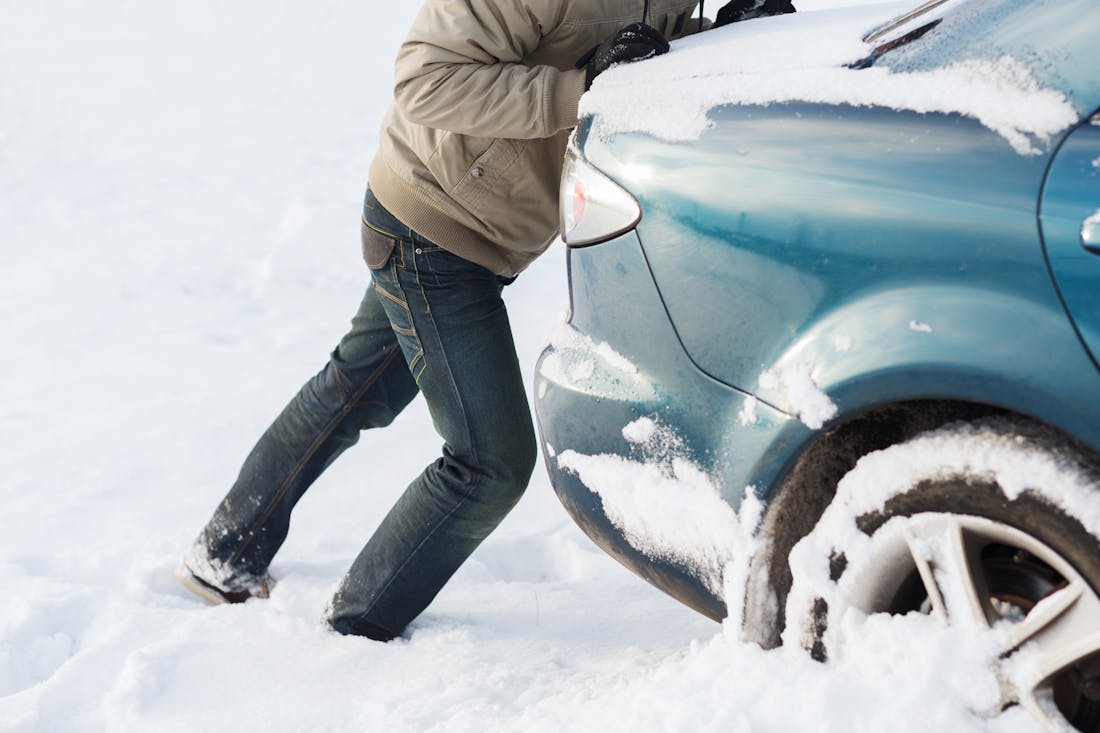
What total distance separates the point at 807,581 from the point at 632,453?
0.37 metres

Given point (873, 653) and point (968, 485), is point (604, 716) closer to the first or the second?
point (873, 653)

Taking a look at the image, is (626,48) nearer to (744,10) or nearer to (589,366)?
(589,366)

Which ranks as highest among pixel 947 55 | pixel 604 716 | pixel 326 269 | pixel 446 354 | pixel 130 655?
pixel 947 55

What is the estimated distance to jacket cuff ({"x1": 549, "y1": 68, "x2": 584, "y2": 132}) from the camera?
1.98m

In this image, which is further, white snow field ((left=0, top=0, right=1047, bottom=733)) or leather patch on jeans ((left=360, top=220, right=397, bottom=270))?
leather patch on jeans ((left=360, top=220, right=397, bottom=270))

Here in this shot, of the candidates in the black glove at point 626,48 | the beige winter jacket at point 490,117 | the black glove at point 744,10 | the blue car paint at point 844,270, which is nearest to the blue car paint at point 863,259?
the blue car paint at point 844,270

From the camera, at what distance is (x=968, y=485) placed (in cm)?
141

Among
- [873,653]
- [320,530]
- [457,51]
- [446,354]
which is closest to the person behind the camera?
[873,653]

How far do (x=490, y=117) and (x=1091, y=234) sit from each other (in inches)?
43.1

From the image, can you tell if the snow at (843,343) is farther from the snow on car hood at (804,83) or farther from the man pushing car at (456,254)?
the man pushing car at (456,254)

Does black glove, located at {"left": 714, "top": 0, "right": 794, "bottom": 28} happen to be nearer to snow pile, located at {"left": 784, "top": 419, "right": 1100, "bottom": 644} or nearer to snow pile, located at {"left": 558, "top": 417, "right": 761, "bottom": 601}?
snow pile, located at {"left": 558, "top": 417, "right": 761, "bottom": 601}

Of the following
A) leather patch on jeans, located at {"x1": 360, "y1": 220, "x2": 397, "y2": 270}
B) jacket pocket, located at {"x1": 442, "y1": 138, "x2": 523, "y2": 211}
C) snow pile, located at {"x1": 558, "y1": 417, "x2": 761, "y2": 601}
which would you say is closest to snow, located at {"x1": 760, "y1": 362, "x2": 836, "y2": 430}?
snow pile, located at {"x1": 558, "y1": 417, "x2": 761, "y2": 601}

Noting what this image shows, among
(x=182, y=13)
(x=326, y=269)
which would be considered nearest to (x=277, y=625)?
(x=326, y=269)

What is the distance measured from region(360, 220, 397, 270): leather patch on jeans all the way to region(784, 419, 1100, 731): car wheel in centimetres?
117
